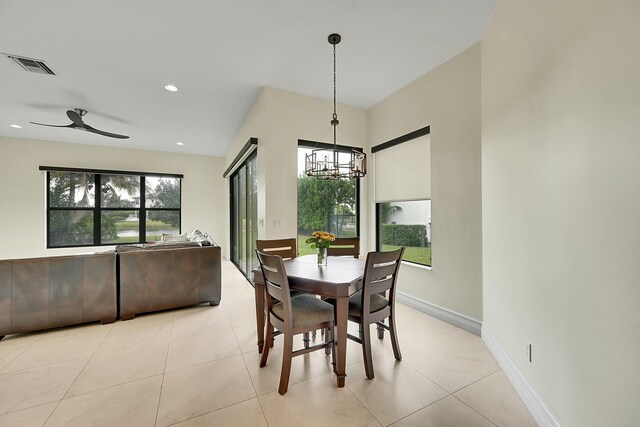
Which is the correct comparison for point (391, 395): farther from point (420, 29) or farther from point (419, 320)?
point (420, 29)

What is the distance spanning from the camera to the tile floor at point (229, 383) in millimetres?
1520

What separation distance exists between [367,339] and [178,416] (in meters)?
1.28

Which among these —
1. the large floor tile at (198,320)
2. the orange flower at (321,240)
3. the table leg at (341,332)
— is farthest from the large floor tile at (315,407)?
the large floor tile at (198,320)

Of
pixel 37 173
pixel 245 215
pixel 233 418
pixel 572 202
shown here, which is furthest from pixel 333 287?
pixel 37 173

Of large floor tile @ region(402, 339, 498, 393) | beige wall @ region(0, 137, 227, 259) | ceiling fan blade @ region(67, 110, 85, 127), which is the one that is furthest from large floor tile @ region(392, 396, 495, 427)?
beige wall @ region(0, 137, 227, 259)

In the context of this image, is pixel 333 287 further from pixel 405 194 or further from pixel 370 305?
pixel 405 194

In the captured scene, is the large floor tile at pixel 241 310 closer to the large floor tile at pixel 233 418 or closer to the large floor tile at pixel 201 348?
the large floor tile at pixel 201 348

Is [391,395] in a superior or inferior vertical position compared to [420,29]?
inferior

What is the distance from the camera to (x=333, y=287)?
173cm

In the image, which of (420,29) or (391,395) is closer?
(391,395)

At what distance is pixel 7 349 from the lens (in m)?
2.34

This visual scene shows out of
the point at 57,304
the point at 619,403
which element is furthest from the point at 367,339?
the point at 57,304

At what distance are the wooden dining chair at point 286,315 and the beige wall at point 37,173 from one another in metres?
5.90

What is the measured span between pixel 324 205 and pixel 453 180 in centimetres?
185
